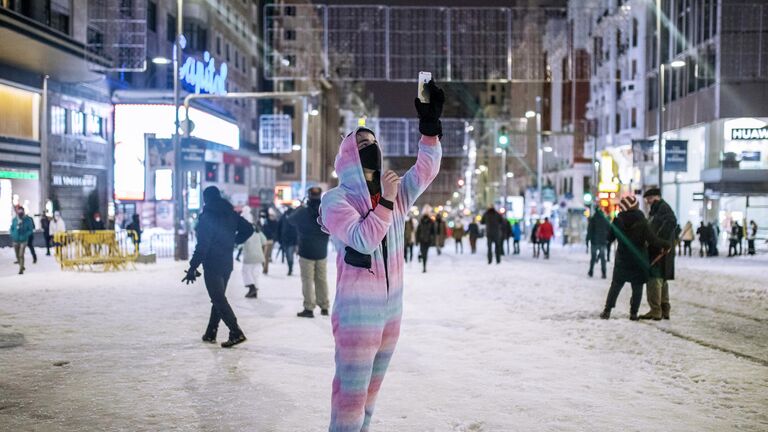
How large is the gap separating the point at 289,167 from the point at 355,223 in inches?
3486

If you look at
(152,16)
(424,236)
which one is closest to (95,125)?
(152,16)

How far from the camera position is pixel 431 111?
4129 mm

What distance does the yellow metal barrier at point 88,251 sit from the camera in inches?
853

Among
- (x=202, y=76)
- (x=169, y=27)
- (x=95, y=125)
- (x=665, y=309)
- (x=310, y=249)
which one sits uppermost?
(x=169, y=27)

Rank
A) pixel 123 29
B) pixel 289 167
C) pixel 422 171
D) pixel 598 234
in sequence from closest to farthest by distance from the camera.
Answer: pixel 422 171 → pixel 598 234 → pixel 123 29 → pixel 289 167

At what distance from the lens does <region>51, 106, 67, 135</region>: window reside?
3219 cm

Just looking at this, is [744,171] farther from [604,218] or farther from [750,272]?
[604,218]

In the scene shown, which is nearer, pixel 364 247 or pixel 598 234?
pixel 364 247

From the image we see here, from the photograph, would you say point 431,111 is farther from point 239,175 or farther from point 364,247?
point 239,175

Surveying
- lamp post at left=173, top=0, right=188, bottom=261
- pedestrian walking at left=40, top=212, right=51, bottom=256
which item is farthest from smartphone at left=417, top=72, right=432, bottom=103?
pedestrian walking at left=40, top=212, right=51, bottom=256

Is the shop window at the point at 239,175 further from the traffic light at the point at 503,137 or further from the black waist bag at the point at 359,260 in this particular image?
the black waist bag at the point at 359,260

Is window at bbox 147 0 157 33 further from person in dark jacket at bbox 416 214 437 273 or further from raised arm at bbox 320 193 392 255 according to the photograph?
raised arm at bbox 320 193 392 255

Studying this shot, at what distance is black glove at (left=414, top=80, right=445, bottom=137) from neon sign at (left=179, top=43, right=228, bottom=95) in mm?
33942

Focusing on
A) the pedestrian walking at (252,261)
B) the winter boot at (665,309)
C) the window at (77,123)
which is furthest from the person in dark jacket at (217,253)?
the window at (77,123)
